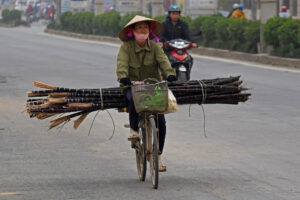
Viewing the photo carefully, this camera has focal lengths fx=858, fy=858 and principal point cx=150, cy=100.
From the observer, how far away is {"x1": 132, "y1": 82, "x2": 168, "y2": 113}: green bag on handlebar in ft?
26.6

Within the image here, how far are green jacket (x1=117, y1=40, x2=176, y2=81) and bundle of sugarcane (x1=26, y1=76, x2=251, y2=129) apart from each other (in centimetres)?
23

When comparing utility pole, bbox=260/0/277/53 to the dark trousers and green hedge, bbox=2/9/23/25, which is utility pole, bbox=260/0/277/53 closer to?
the dark trousers

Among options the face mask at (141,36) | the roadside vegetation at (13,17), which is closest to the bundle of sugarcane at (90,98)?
the face mask at (141,36)

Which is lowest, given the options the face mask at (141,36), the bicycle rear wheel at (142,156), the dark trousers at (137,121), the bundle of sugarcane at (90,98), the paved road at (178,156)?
the paved road at (178,156)

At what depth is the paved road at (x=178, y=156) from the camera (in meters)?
8.08

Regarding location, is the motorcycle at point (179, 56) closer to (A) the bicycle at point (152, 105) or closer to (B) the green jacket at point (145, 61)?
(B) the green jacket at point (145, 61)

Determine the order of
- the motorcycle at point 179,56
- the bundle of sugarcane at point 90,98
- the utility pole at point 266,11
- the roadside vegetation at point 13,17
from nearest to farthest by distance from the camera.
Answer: the bundle of sugarcane at point 90,98 → the motorcycle at point 179,56 → the utility pole at point 266,11 → the roadside vegetation at point 13,17

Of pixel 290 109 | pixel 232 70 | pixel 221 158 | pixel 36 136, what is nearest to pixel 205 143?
pixel 221 158

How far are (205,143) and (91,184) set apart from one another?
10.1 ft

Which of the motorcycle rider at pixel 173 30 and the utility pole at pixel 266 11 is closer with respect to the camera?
the motorcycle rider at pixel 173 30

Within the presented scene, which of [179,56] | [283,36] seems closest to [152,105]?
[179,56]

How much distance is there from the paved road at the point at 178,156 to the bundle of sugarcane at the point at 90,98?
70 cm

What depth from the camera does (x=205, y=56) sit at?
30.5 meters

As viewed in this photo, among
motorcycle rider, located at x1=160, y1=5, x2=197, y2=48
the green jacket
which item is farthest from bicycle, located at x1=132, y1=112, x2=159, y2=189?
motorcycle rider, located at x1=160, y1=5, x2=197, y2=48
